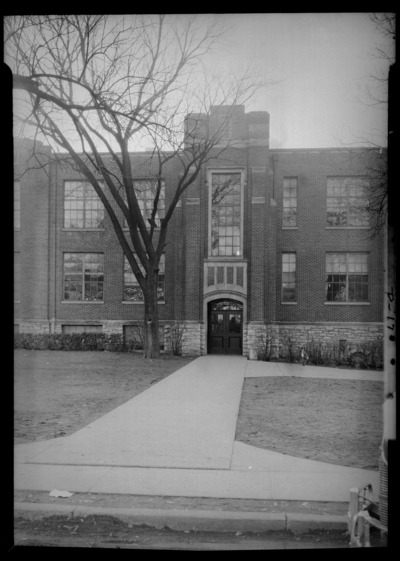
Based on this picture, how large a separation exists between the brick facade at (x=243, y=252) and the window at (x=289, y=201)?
24cm

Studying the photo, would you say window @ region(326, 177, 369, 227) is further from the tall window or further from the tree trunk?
the tree trunk

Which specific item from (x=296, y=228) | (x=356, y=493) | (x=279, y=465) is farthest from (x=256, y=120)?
(x=356, y=493)

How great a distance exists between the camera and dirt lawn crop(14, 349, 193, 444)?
9031 millimetres

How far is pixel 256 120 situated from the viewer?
15.0 meters

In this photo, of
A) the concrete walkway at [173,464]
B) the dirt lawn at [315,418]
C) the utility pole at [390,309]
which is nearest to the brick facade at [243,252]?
the dirt lawn at [315,418]

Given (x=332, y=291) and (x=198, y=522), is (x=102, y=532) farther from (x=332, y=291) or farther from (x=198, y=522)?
(x=332, y=291)

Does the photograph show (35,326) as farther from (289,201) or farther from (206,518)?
(206,518)

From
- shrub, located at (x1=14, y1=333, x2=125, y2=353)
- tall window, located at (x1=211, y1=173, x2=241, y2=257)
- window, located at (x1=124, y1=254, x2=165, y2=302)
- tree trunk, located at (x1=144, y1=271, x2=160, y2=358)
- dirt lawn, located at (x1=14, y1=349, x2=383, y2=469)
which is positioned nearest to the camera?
dirt lawn, located at (x1=14, y1=349, x2=383, y2=469)

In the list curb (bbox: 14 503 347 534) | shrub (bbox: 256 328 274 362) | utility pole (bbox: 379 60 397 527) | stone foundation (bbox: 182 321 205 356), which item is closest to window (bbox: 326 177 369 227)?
shrub (bbox: 256 328 274 362)

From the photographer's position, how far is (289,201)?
56.3 feet

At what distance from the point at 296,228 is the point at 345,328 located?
410 cm

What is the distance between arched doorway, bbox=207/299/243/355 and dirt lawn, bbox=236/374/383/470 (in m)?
2.70

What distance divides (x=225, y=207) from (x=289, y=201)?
125 inches

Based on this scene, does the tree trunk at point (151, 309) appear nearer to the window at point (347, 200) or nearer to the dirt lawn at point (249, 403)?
the dirt lawn at point (249, 403)
